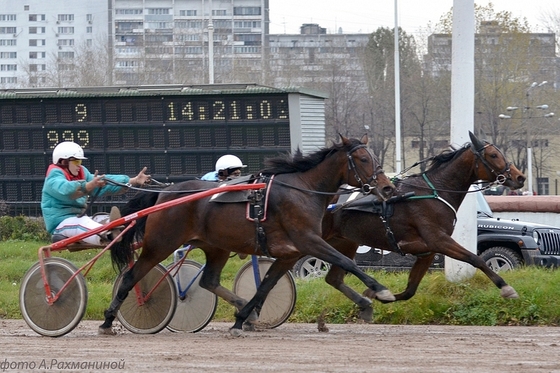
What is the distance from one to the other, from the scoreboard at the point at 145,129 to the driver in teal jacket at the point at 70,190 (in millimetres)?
5633

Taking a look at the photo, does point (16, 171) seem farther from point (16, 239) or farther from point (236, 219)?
point (236, 219)

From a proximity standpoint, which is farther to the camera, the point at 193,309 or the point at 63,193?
the point at 193,309

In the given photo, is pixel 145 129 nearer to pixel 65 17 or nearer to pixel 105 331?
pixel 105 331

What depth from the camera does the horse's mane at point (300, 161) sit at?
10.0m

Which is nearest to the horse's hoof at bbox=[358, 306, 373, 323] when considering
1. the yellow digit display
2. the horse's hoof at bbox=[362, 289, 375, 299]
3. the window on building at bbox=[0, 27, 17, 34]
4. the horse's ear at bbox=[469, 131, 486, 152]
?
the horse's hoof at bbox=[362, 289, 375, 299]

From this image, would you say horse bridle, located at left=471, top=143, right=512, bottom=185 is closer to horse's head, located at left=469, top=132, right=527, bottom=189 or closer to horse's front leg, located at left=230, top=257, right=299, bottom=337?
horse's head, located at left=469, top=132, right=527, bottom=189

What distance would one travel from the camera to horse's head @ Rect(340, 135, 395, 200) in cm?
970

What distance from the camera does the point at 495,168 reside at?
10836 millimetres

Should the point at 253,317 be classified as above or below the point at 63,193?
below

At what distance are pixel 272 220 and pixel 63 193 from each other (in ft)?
6.89

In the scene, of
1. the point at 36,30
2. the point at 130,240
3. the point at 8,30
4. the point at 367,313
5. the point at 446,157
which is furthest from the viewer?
the point at 8,30

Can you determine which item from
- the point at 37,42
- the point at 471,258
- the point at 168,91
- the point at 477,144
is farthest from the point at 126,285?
the point at 37,42

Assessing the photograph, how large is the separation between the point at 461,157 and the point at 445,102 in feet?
110

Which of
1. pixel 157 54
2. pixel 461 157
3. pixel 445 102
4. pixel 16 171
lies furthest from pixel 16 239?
pixel 157 54
